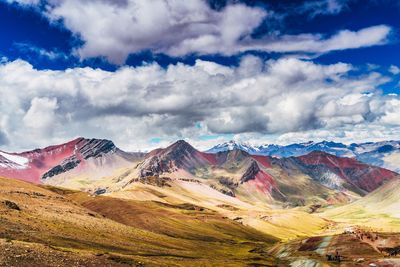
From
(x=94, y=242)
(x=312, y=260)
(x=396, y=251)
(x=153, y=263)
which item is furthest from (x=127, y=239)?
(x=396, y=251)

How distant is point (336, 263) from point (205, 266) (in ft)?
197

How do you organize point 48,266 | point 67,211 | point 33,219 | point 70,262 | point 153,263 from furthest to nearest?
1. point 67,211
2. point 33,219
3. point 153,263
4. point 70,262
5. point 48,266

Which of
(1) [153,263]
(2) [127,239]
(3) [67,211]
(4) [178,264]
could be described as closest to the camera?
(1) [153,263]

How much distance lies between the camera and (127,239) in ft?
540

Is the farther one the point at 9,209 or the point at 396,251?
the point at 396,251

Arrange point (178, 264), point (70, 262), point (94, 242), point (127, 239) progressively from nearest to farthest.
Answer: point (70, 262), point (178, 264), point (94, 242), point (127, 239)

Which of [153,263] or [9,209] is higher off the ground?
[9,209]

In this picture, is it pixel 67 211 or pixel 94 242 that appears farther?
pixel 67 211

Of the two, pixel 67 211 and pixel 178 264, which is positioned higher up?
pixel 67 211

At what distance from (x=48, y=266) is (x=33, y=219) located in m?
72.6

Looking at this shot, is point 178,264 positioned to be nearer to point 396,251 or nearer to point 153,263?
point 153,263

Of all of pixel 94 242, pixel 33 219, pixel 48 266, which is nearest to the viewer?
pixel 48 266

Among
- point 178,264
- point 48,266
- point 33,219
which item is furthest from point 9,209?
point 48,266

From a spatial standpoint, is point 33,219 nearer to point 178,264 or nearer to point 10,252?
point 178,264
